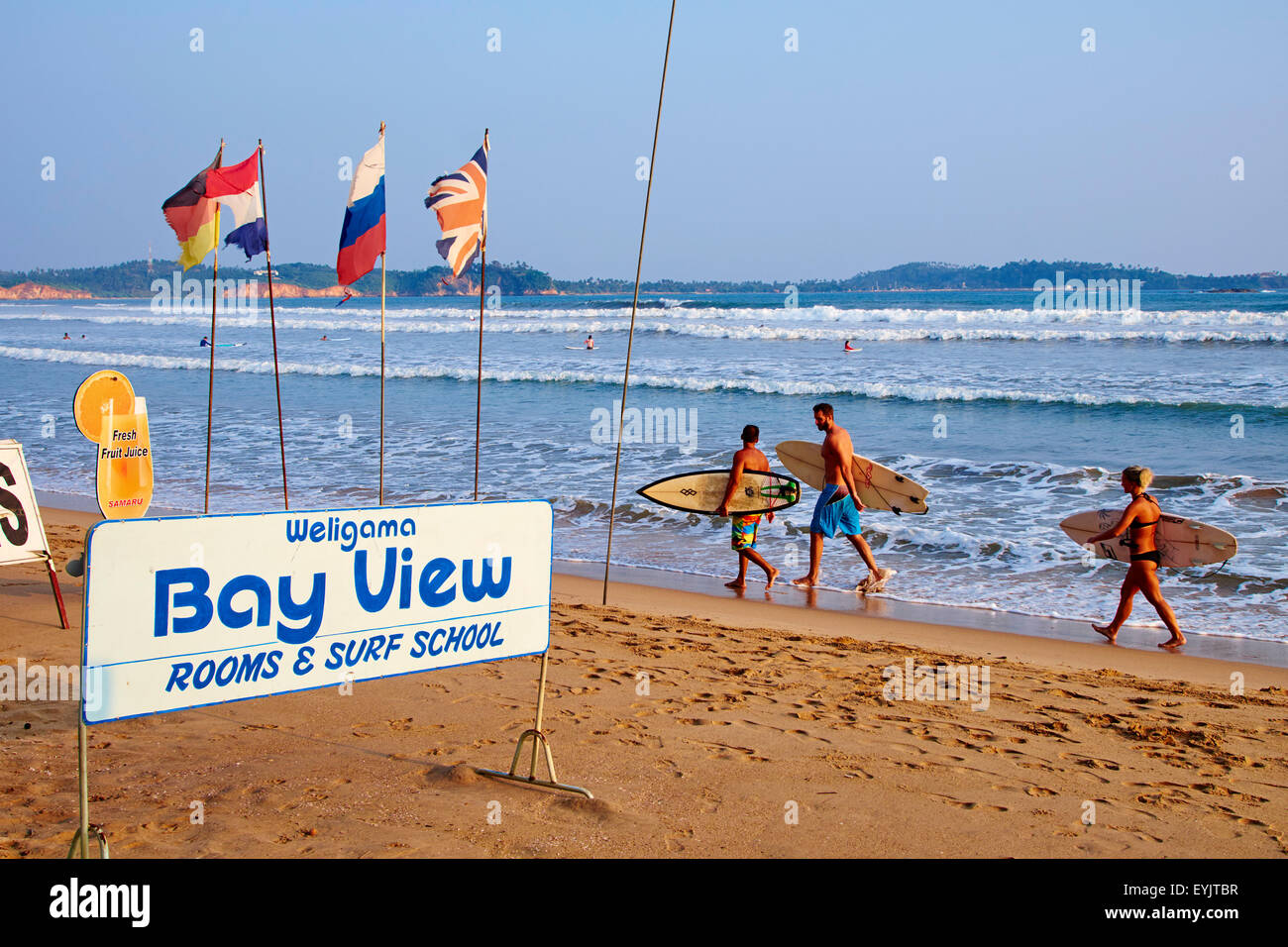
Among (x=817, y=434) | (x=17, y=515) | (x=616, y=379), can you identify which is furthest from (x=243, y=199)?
(x=616, y=379)

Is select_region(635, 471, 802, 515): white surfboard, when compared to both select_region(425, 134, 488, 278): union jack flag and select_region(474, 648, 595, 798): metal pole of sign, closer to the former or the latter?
select_region(425, 134, 488, 278): union jack flag

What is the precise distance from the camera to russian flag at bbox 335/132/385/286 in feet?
28.7

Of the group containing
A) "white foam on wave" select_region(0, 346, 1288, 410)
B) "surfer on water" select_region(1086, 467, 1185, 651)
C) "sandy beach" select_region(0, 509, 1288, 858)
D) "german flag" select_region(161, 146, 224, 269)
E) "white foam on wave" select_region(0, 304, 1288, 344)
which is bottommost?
"sandy beach" select_region(0, 509, 1288, 858)

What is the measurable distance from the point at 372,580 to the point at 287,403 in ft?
72.7

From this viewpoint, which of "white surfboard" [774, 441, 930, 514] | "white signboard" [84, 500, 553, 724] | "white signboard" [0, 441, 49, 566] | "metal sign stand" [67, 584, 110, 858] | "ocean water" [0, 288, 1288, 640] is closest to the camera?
"metal sign stand" [67, 584, 110, 858]

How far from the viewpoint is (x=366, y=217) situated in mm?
8805

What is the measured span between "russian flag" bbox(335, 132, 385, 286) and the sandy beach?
3.98m

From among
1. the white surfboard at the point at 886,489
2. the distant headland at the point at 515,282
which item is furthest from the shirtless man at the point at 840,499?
the distant headland at the point at 515,282

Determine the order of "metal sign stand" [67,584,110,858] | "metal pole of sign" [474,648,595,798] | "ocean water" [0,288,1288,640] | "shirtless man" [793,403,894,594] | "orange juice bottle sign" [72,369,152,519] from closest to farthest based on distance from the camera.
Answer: "metal sign stand" [67,584,110,858] < "metal pole of sign" [474,648,595,798] < "orange juice bottle sign" [72,369,152,519] < "shirtless man" [793,403,894,594] < "ocean water" [0,288,1288,640]

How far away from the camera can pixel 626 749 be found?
443 cm

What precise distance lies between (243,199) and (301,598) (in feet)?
24.1

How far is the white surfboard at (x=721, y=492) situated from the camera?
9180 mm

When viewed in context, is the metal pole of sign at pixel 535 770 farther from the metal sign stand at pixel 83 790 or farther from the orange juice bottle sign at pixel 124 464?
the orange juice bottle sign at pixel 124 464

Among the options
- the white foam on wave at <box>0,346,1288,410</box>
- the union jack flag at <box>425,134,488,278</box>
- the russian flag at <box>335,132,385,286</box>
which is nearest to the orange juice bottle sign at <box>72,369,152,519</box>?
the russian flag at <box>335,132,385,286</box>
